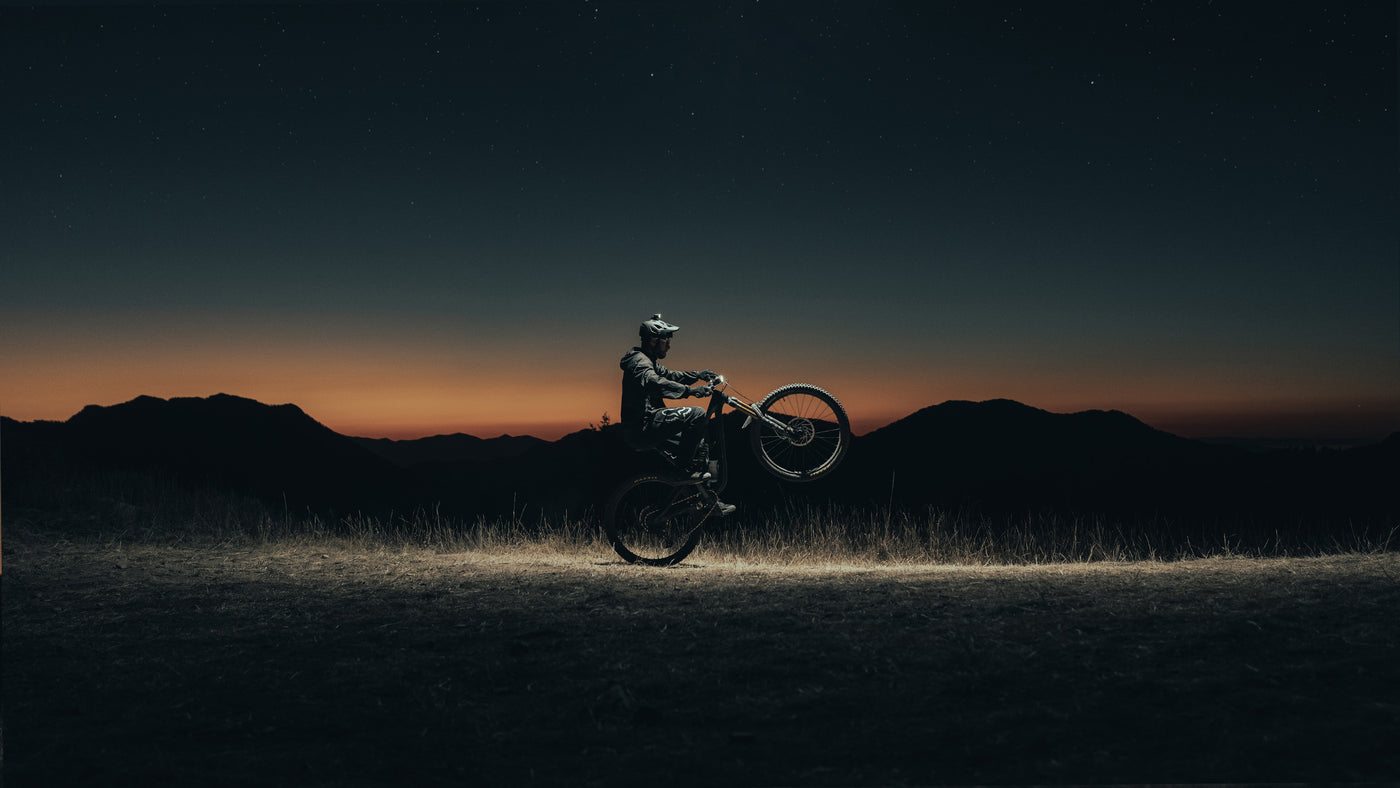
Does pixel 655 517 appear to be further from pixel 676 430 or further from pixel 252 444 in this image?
pixel 252 444

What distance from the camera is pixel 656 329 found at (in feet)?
34.8

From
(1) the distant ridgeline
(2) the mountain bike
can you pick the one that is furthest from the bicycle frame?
(1) the distant ridgeline

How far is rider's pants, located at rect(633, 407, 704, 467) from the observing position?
10.8 m

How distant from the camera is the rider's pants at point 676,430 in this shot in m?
10.8

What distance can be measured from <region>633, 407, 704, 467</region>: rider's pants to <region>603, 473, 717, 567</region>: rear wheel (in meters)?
0.38

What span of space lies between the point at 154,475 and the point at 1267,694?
→ 18975 millimetres

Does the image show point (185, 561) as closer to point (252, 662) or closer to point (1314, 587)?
point (252, 662)

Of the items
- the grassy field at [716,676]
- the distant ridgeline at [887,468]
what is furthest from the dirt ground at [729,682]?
the distant ridgeline at [887,468]

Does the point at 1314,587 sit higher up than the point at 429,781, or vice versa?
the point at 1314,587

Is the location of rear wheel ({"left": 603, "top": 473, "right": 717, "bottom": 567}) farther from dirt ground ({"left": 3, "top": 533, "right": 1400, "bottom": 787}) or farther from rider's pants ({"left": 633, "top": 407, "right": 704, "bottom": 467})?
dirt ground ({"left": 3, "top": 533, "right": 1400, "bottom": 787})

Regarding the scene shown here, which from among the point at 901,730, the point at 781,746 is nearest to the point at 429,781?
the point at 781,746

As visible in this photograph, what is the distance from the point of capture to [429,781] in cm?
486

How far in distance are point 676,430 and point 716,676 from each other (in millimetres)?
4997

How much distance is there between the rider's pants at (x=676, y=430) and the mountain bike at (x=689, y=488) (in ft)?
0.37
